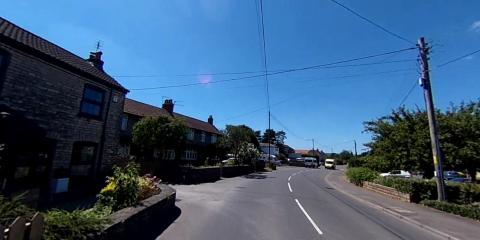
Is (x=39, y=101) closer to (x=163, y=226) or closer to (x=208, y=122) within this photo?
(x=163, y=226)

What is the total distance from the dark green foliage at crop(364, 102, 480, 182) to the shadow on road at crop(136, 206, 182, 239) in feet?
52.3

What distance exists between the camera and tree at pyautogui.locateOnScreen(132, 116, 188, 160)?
26.1m

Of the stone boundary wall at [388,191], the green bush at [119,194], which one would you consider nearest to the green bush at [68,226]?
the green bush at [119,194]

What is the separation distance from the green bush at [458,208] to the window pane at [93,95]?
17.5 meters

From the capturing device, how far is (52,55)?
49.5 feet

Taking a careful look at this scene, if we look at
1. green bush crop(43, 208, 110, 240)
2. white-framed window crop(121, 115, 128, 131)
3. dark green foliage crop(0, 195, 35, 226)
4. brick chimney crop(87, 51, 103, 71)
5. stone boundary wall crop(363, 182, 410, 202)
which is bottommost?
green bush crop(43, 208, 110, 240)

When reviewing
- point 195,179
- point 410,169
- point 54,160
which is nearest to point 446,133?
point 410,169

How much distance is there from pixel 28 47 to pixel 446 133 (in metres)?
22.1

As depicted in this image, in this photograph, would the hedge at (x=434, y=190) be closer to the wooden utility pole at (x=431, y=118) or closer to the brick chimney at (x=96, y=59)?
the wooden utility pole at (x=431, y=118)

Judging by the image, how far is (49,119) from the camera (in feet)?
47.9

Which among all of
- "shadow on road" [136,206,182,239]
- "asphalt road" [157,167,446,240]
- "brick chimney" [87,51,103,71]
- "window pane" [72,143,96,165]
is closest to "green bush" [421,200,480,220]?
"asphalt road" [157,167,446,240]

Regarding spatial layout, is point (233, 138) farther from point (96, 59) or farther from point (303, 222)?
point (303, 222)

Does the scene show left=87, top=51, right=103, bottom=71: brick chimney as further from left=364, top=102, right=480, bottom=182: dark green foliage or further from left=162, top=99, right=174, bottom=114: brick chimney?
left=162, top=99, right=174, bottom=114: brick chimney

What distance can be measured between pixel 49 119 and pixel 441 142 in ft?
69.1
